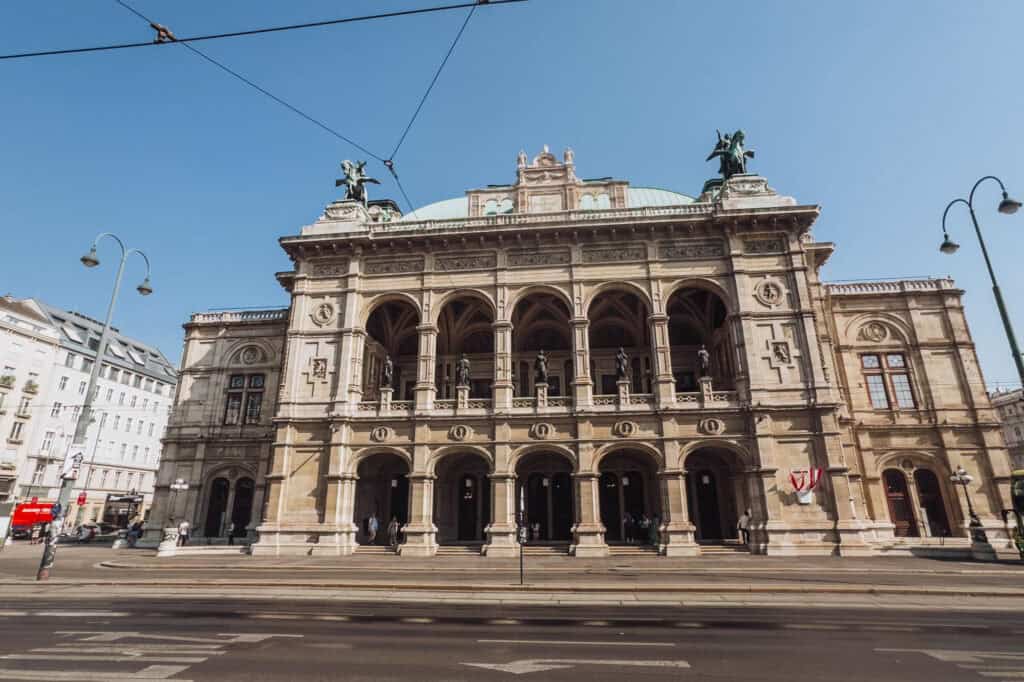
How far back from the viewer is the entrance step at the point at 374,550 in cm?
2555

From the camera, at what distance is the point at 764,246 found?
28.1 meters

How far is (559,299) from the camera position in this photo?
30.8 meters

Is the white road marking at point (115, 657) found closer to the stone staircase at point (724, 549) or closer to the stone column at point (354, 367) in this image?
the stone column at point (354, 367)

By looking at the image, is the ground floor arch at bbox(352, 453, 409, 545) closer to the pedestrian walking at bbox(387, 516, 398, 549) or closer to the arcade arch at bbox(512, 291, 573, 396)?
the pedestrian walking at bbox(387, 516, 398, 549)

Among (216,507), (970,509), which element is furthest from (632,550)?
(216,507)

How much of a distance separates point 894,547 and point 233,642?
2678 centimetres

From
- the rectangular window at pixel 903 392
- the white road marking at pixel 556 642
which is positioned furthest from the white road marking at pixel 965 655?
the rectangular window at pixel 903 392

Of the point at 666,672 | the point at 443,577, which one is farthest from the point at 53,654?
the point at 443,577

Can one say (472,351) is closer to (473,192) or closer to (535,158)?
(473,192)

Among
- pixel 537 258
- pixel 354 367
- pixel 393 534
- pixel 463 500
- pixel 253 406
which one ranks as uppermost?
pixel 537 258

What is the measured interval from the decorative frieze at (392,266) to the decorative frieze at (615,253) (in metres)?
9.68

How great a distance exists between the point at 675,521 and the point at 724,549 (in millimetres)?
2795

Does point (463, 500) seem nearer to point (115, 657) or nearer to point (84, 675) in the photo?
point (115, 657)

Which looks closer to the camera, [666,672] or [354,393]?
[666,672]
